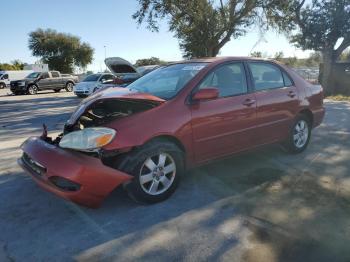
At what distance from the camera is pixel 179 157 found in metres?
4.20

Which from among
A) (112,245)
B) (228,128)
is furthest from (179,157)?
(112,245)

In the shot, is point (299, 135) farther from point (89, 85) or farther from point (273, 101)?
point (89, 85)

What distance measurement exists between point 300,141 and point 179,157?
273 centimetres

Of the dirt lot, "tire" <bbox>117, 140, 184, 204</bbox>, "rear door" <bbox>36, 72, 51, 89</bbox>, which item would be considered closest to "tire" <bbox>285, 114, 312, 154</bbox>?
the dirt lot

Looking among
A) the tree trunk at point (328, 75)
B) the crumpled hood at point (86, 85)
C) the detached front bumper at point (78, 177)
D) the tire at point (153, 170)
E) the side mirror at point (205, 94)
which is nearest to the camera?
the detached front bumper at point (78, 177)

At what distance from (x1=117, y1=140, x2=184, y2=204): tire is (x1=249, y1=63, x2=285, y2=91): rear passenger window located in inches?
70.0

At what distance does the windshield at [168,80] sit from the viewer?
14.8 feet

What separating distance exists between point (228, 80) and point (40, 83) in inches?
912

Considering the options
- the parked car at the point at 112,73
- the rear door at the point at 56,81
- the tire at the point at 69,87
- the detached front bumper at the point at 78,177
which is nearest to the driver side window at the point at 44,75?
the rear door at the point at 56,81

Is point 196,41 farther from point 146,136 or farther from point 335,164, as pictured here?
→ point 146,136

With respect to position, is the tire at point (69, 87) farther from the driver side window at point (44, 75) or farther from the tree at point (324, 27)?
the tree at point (324, 27)

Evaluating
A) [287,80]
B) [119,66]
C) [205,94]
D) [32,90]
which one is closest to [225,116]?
[205,94]

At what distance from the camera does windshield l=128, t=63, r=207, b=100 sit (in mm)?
4497

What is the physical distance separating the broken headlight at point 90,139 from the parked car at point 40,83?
22881 mm
